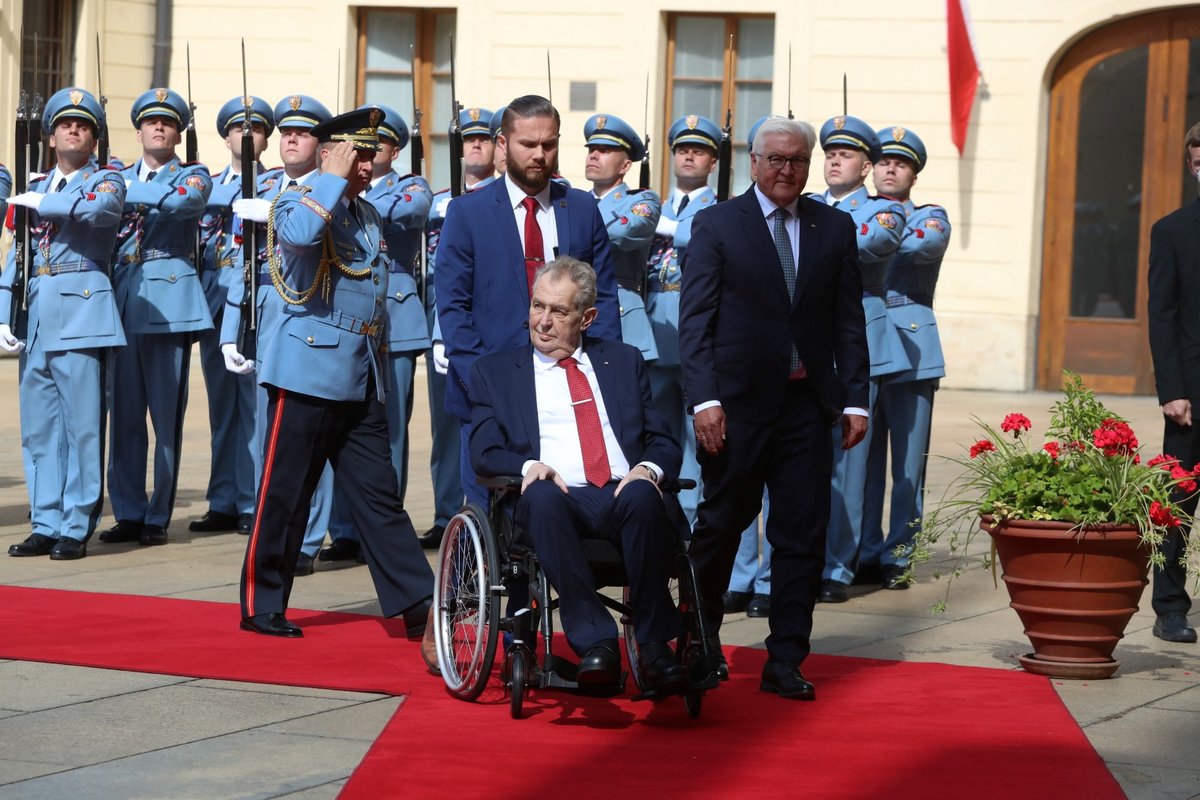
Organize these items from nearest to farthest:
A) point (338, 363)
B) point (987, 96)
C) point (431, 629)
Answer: point (431, 629), point (338, 363), point (987, 96)


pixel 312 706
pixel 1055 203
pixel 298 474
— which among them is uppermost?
pixel 1055 203

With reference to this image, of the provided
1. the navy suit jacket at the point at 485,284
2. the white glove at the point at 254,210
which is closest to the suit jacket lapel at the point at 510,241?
the navy suit jacket at the point at 485,284

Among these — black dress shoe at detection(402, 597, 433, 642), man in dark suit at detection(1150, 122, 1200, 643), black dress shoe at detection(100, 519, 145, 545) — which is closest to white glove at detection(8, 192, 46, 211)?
black dress shoe at detection(100, 519, 145, 545)

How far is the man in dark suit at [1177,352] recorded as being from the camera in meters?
6.77

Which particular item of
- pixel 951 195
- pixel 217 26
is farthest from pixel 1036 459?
pixel 217 26

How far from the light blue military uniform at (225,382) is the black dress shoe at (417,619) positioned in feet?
8.41

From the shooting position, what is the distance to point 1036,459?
19.8 ft

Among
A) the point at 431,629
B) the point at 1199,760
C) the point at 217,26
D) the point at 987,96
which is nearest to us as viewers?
the point at 1199,760

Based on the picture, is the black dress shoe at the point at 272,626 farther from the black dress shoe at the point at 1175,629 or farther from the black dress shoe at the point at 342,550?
the black dress shoe at the point at 1175,629

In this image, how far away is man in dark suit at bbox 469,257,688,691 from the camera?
16.9ft

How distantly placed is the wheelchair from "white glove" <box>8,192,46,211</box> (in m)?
2.96

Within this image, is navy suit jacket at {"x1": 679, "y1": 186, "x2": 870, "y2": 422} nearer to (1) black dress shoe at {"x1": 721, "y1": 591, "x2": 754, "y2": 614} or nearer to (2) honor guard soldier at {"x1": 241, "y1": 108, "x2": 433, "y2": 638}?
(2) honor guard soldier at {"x1": 241, "y1": 108, "x2": 433, "y2": 638}

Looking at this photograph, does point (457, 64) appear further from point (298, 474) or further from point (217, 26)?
point (298, 474)

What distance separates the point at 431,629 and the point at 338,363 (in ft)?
3.10
